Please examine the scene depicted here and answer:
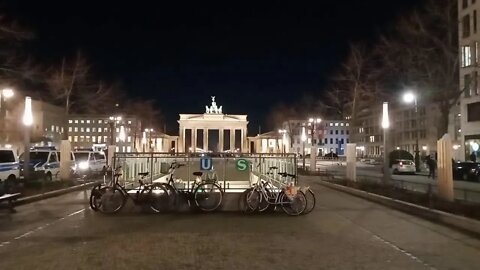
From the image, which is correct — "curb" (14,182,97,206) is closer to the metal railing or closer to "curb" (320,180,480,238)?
the metal railing

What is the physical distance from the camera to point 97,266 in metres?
9.73

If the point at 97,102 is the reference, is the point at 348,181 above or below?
below

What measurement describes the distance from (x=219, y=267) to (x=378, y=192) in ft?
54.9

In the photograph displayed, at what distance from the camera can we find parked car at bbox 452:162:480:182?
40375mm

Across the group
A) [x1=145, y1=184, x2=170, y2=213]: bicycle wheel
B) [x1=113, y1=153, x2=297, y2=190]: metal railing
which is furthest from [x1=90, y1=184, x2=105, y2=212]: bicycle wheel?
[x1=145, y1=184, x2=170, y2=213]: bicycle wheel

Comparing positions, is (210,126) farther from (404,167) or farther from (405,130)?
(404,167)

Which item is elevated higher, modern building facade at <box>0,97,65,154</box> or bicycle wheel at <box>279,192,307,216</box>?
modern building facade at <box>0,97,65,154</box>

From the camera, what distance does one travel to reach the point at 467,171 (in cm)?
4138

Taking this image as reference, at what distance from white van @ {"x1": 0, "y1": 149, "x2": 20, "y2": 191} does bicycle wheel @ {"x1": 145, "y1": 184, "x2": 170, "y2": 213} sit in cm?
1119

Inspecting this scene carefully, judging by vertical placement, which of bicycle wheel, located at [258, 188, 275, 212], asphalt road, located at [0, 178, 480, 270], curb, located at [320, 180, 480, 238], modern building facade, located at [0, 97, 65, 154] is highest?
modern building facade, located at [0, 97, 65, 154]

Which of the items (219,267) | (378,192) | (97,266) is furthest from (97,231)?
(378,192)

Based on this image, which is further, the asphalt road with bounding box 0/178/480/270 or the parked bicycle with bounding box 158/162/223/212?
the parked bicycle with bounding box 158/162/223/212

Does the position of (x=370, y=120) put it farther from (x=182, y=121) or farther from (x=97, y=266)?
(x=97, y=266)

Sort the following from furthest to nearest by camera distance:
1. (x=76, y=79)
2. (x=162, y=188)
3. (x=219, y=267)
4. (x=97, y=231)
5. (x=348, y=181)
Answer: (x=76, y=79) < (x=348, y=181) < (x=162, y=188) < (x=97, y=231) < (x=219, y=267)
